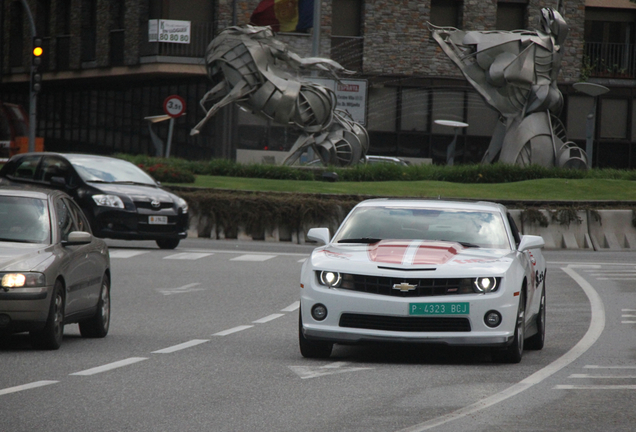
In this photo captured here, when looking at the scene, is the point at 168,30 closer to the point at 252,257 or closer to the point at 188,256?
the point at 252,257

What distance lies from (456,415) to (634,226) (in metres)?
21.4

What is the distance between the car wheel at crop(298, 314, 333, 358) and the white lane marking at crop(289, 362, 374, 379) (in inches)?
14.3

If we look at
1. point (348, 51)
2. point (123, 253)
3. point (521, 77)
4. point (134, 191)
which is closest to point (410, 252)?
point (123, 253)

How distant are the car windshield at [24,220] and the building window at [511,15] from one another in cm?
4361

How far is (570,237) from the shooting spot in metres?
27.4

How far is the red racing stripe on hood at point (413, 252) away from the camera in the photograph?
32.2 ft

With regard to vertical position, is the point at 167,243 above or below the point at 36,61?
below

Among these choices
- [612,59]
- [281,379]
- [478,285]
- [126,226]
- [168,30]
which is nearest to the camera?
[281,379]

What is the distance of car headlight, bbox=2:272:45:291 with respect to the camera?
10.1 m

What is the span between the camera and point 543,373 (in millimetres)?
9281

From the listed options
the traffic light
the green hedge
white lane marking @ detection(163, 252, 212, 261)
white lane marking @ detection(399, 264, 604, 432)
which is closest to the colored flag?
the green hedge

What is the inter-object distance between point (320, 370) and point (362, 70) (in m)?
42.0

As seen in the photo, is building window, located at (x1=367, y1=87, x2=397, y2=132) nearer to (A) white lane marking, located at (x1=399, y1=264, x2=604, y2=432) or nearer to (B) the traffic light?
(B) the traffic light

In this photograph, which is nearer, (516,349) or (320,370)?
(320,370)
